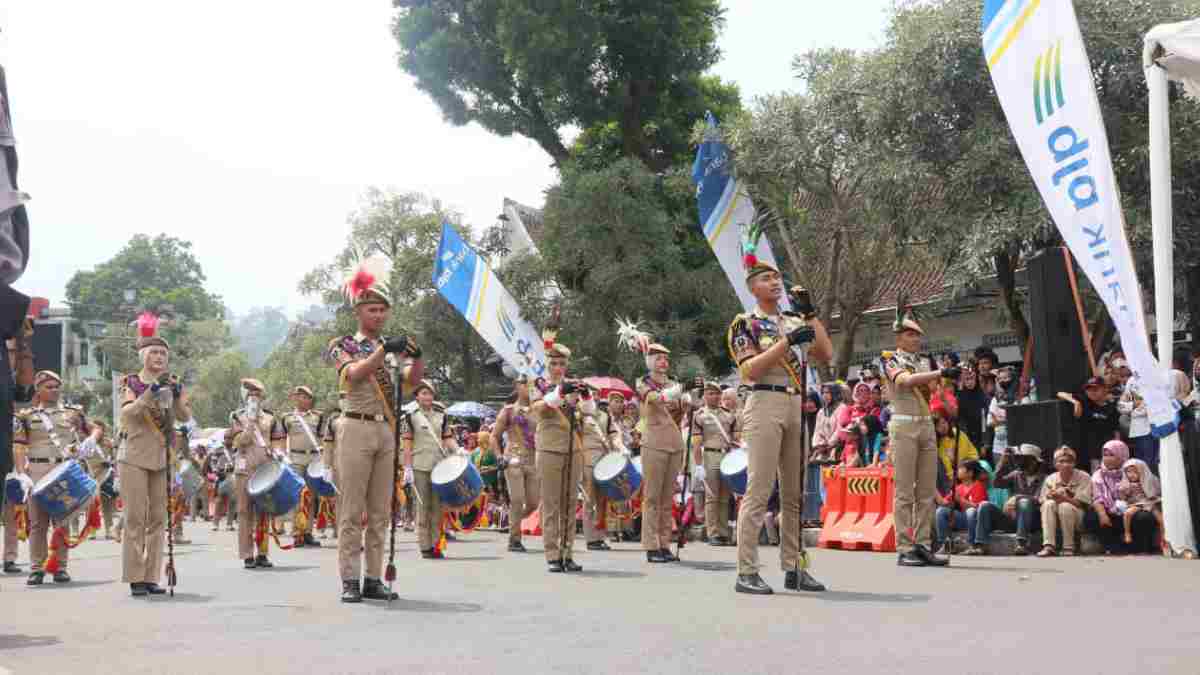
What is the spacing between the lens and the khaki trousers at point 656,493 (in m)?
14.0

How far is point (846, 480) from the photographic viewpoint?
16.6 m

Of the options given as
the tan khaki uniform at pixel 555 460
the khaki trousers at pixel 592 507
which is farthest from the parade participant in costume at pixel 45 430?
the khaki trousers at pixel 592 507

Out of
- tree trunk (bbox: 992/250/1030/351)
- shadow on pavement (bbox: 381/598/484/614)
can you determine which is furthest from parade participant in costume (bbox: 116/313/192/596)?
tree trunk (bbox: 992/250/1030/351)

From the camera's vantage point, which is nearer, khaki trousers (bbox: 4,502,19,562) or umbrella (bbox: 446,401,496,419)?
khaki trousers (bbox: 4,502,19,562)

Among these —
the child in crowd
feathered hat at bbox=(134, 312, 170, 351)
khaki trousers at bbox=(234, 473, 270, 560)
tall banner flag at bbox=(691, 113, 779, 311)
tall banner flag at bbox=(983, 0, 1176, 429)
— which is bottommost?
khaki trousers at bbox=(234, 473, 270, 560)

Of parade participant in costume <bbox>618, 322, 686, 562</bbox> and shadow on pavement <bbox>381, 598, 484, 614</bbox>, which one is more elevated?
parade participant in costume <bbox>618, 322, 686, 562</bbox>

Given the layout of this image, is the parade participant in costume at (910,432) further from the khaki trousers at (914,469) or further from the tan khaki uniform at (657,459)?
the tan khaki uniform at (657,459)

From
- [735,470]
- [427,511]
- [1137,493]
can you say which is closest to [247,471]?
[427,511]

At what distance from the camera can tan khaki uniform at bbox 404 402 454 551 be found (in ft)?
51.4

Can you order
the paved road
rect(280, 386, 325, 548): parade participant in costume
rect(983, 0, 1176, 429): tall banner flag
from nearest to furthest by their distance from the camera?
the paved road < rect(983, 0, 1176, 429): tall banner flag < rect(280, 386, 325, 548): parade participant in costume

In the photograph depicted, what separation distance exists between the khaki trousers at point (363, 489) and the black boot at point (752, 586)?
8.56ft

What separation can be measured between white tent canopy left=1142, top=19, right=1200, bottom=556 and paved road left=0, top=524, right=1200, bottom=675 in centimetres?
51

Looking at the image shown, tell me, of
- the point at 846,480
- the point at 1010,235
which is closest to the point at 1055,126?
the point at 846,480

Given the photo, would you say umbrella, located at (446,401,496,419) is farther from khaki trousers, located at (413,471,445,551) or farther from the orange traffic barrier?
the orange traffic barrier
